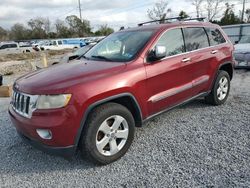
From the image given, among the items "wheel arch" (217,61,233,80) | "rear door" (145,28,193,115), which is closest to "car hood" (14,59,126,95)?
"rear door" (145,28,193,115)

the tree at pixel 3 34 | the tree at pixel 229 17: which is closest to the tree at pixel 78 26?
the tree at pixel 3 34

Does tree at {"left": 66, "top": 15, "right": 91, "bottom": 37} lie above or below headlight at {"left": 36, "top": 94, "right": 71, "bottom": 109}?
above

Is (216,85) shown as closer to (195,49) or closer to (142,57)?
(195,49)

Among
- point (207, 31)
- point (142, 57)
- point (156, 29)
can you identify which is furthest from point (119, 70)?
point (207, 31)

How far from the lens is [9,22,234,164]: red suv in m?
2.89

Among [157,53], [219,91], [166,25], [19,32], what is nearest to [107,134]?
[157,53]

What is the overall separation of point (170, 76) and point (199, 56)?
939mm

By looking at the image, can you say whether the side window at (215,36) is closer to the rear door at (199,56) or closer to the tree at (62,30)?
the rear door at (199,56)

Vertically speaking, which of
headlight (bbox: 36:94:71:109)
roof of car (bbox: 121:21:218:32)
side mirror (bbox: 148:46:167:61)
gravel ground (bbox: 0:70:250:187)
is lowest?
gravel ground (bbox: 0:70:250:187)

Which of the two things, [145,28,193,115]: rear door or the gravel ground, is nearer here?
the gravel ground

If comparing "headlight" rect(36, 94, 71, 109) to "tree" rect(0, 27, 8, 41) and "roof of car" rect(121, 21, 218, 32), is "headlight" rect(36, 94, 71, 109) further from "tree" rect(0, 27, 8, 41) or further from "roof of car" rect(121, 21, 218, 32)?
"tree" rect(0, 27, 8, 41)

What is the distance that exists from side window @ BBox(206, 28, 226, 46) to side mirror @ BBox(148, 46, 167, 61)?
1.83 meters

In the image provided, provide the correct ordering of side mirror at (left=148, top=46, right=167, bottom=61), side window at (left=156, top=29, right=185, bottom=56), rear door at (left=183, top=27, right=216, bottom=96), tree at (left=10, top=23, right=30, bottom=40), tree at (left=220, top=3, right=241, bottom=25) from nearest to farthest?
side mirror at (left=148, top=46, right=167, bottom=61)
side window at (left=156, top=29, right=185, bottom=56)
rear door at (left=183, top=27, right=216, bottom=96)
tree at (left=220, top=3, right=241, bottom=25)
tree at (left=10, top=23, right=30, bottom=40)

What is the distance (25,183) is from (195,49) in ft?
11.2
